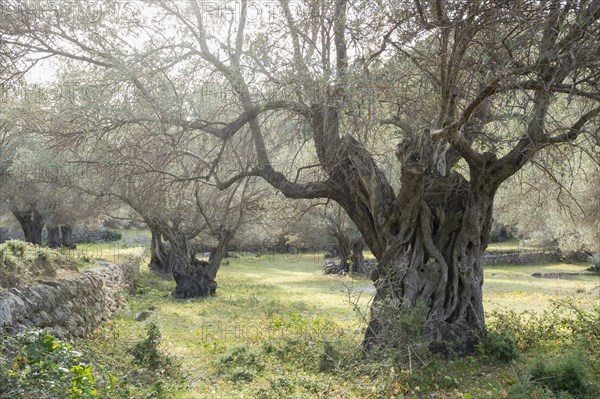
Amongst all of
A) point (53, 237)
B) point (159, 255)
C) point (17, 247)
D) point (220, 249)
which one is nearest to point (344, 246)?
point (159, 255)

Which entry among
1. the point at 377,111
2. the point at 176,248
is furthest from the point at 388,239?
→ the point at 176,248

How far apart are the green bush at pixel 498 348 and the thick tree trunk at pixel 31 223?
2626 centimetres

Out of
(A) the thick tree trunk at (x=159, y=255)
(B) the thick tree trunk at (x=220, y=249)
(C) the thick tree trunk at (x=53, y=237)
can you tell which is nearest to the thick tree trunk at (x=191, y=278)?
(B) the thick tree trunk at (x=220, y=249)

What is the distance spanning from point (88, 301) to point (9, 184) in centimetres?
1401

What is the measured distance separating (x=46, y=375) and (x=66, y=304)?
5.53 m

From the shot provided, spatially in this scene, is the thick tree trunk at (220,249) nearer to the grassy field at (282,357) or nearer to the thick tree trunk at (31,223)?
the grassy field at (282,357)

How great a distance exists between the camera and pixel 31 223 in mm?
28859

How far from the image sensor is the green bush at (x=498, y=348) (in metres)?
8.36

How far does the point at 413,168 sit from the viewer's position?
8062mm

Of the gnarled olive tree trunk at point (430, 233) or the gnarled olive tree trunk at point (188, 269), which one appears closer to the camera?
the gnarled olive tree trunk at point (430, 233)

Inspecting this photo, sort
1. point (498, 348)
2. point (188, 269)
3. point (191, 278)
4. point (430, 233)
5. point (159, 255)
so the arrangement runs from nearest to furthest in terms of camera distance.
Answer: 1. point (498, 348)
2. point (430, 233)
3. point (191, 278)
4. point (188, 269)
5. point (159, 255)

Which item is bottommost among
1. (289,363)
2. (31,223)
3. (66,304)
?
(289,363)

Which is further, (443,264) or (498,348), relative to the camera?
(443,264)

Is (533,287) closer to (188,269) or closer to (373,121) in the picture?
(188,269)
